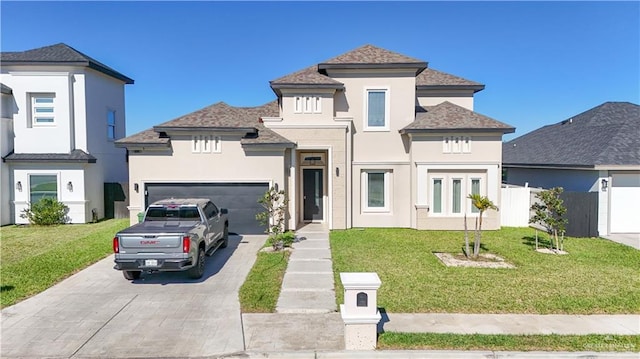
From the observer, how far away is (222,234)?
11266 millimetres

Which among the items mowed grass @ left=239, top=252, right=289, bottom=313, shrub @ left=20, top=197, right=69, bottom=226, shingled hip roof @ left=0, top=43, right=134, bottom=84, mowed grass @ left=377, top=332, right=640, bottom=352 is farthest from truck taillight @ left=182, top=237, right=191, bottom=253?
shingled hip roof @ left=0, top=43, right=134, bottom=84

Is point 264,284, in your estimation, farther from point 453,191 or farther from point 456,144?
point 456,144

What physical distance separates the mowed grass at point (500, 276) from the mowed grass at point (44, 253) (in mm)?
6815

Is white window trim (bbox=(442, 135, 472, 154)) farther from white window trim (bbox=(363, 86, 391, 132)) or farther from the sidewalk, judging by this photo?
the sidewalk

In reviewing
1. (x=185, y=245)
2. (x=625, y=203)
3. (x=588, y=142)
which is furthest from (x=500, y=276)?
(x=588, y=142)

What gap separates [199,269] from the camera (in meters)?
8.49

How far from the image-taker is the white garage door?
1359cm

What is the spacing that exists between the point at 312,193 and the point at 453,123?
6687mm

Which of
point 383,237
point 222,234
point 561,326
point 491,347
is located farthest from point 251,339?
point 383,237

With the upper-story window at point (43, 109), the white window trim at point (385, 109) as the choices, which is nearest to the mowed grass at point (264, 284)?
the white window trim at point (385, 109)

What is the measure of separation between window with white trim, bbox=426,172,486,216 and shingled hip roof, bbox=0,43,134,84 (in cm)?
1596

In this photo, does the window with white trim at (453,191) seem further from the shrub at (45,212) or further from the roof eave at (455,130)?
the shrub at (45,212)

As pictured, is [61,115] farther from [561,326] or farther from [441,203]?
[561,326]

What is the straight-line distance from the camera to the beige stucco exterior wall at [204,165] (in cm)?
1359
